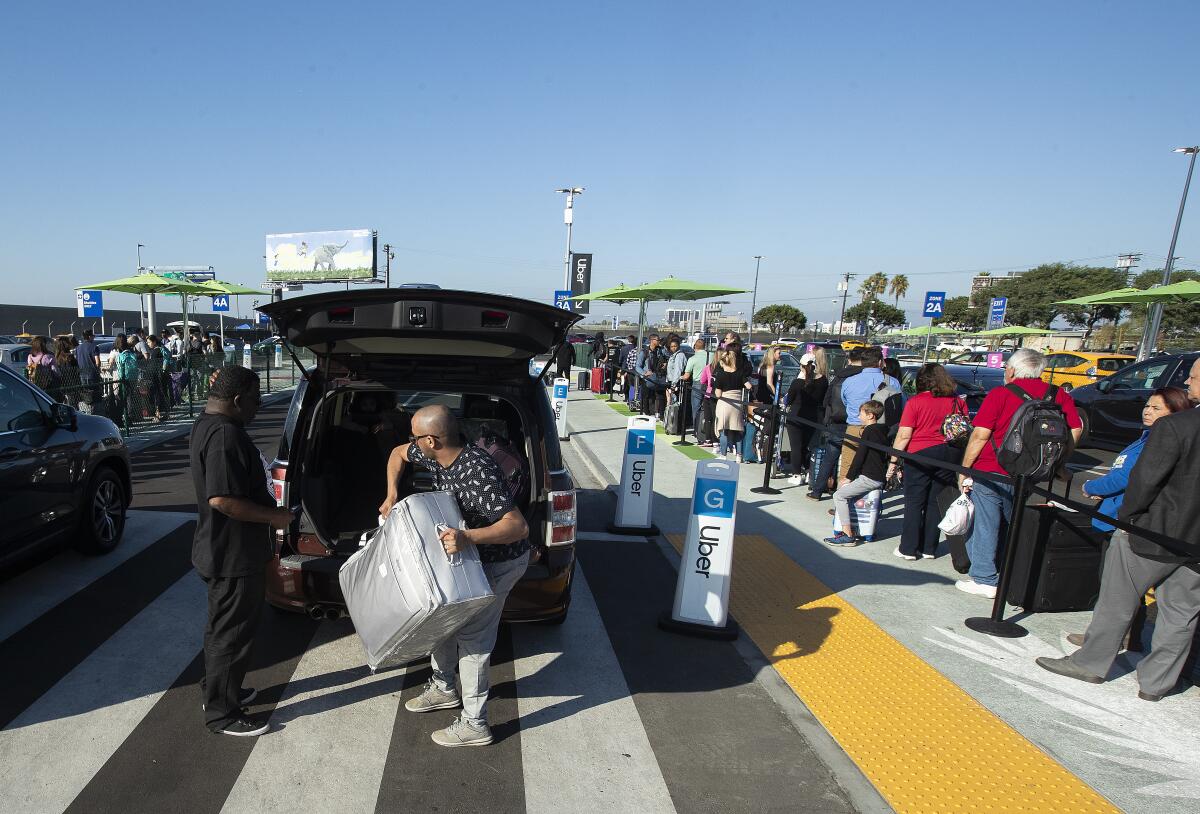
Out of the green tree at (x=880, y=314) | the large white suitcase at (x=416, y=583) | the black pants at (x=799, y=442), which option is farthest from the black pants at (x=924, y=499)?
the green tree at (x=880, y=314)

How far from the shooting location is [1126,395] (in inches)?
476

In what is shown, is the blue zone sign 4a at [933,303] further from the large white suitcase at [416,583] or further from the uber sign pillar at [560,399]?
the large white suitcase at [416,583]

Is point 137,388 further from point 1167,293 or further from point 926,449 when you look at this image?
point 1167,293

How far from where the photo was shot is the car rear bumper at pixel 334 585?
3.76 meters

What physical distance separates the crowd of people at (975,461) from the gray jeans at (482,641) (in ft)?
11.4

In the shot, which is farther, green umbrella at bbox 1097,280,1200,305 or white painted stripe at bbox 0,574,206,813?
green umbrella at bbox 1097,280,1200,305

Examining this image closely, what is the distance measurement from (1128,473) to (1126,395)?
9718mm

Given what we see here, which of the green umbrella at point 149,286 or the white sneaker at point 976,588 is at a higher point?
the green umbrella at point 149,286

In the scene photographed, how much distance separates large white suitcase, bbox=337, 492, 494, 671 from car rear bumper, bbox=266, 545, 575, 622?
2.72ft

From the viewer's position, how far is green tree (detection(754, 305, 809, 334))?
93.2m

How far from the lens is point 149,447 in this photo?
418 inches

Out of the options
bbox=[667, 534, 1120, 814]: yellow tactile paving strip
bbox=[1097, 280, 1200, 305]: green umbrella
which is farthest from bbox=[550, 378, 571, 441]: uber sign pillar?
bbox=[1097, 280, 1200, 305]: green umbrella

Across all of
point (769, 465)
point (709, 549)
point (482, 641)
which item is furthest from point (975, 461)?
point (482, 641)

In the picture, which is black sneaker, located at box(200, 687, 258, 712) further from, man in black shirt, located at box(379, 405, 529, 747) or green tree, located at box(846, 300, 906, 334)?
green tree, located at box(846, 300, 906, 334)
